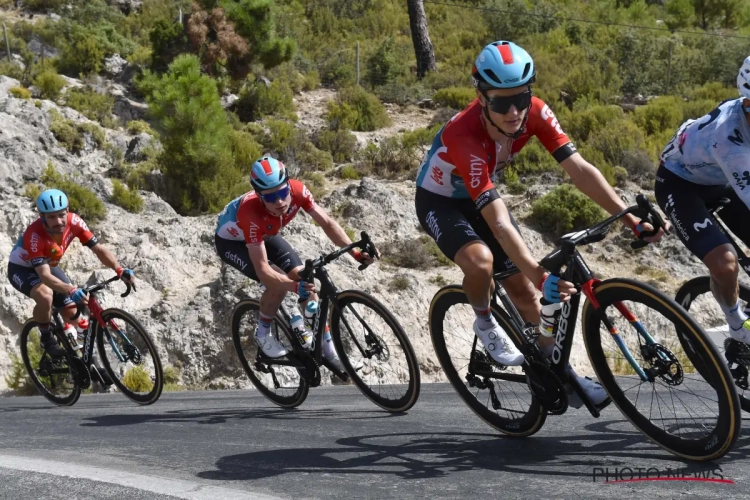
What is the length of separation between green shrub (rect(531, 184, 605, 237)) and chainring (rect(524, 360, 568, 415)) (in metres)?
10.7

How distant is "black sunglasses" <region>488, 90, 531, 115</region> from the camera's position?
4707mm

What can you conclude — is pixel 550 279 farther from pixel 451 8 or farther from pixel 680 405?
pixel 451 8

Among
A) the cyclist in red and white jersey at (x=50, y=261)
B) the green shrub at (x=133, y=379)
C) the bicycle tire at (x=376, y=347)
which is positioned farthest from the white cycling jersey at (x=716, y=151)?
the green shrub at (x=133, y=379)

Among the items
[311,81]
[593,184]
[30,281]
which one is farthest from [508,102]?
[311,81]

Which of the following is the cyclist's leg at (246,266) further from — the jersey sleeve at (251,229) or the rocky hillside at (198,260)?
the rocky hillside at (198,260)

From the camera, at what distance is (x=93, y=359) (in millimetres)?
9227

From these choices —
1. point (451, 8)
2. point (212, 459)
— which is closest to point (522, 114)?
point (212, 459)

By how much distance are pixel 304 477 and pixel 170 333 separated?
8.79m

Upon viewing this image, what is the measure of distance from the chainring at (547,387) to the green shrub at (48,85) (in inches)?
765

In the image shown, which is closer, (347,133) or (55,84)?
(347,133)

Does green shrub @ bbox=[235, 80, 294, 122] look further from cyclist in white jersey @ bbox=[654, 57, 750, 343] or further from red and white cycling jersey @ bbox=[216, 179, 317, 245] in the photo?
cyclist in white jersey @ bbox=[654, 57, 750, 343]

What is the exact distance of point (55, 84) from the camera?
21547 mm

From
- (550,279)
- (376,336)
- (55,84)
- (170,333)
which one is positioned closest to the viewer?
(550,279)

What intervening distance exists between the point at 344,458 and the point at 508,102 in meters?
2.29
